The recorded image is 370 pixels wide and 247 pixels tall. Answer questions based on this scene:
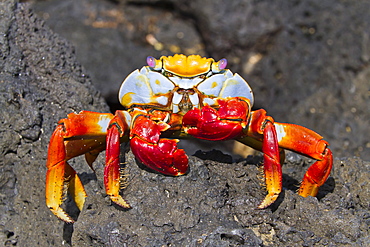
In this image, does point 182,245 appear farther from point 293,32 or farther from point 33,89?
point 293,32

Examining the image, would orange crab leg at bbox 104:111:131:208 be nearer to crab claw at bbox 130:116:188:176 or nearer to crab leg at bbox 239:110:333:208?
crab claw at bbox 130:116:188:176

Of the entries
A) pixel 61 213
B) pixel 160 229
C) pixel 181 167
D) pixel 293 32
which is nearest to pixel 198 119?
pixel 181 167

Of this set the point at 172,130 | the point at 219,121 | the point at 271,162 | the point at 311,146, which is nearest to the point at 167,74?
the point at 172,130

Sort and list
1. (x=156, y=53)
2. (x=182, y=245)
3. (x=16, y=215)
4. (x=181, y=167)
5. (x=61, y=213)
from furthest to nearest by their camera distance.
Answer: (x=156, y=53), (x=16, y=215), (x=61, y=213), (x=181, y=167), (x=182, y=245)

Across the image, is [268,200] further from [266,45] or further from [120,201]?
[266,45]

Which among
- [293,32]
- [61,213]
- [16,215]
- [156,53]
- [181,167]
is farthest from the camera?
[156,53]

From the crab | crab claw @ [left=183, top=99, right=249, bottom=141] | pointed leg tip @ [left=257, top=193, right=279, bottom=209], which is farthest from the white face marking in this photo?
pointed leg tip @ [left=257, top=193, right=279, bottom=209]
